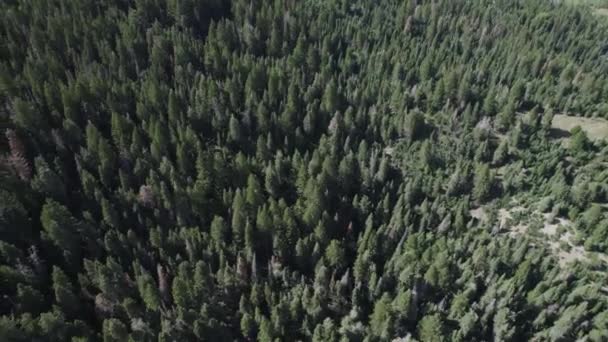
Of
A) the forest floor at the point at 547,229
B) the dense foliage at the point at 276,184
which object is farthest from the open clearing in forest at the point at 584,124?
the forest floor at the point at 547,229

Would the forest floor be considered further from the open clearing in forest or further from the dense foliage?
the open clearing in forest

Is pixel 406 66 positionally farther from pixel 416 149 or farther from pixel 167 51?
pixel 167 51

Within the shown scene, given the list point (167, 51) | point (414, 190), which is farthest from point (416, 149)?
point (167, 51)

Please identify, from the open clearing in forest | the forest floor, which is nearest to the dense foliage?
the forest floor

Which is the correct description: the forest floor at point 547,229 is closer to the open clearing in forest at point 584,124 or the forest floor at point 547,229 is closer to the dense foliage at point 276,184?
the dense foliage at point 276,184

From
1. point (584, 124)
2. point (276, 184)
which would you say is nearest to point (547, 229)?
point (584, 124)
